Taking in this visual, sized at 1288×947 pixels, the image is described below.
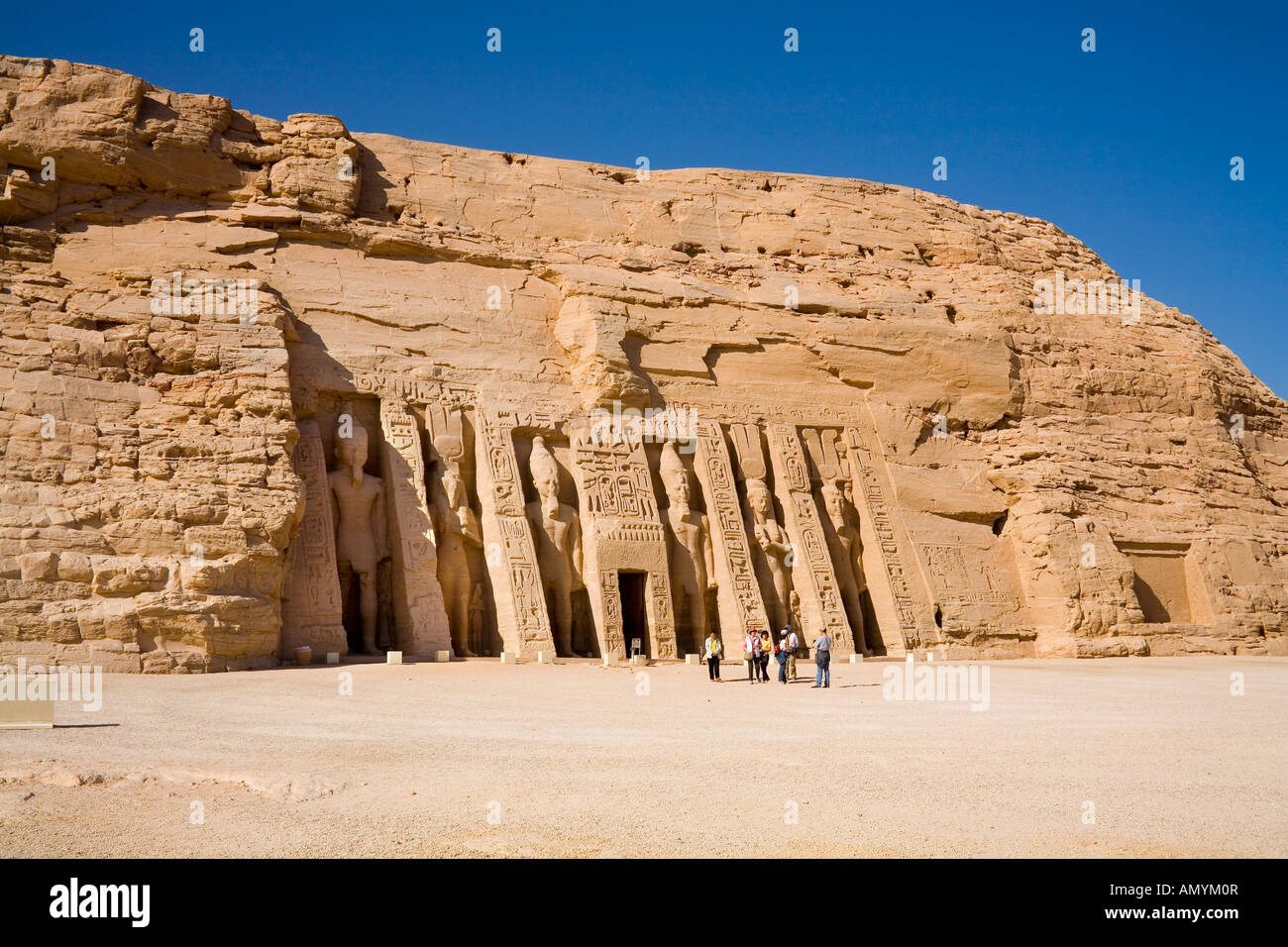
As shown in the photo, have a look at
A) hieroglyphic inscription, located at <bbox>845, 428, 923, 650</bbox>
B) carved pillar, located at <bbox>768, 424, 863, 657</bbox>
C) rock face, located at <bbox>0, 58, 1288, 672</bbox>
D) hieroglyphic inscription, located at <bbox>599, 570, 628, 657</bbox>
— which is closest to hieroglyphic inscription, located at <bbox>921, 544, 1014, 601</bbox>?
rock face, located at <bbox>0, 58, 1288, 672</bbox>

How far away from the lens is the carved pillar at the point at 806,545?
897 inches

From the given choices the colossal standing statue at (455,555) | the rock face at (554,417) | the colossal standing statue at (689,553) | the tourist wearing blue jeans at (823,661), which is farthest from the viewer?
the colossal standing statue at (689,553)

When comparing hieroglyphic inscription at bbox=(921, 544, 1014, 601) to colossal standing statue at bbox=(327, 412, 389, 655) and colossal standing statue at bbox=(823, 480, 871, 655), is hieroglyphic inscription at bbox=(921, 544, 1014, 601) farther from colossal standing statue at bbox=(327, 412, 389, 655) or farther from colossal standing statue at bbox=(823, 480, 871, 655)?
colossal standing statue at bbox=(327, 412, 389, 655)

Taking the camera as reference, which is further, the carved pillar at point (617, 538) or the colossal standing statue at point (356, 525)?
the carved pillar at point (617, 538)

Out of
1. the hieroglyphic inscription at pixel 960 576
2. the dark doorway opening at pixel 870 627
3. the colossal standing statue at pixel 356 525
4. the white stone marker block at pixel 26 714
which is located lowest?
the dark doorway opening at pixel 870 627

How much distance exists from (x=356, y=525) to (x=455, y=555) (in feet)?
5.85

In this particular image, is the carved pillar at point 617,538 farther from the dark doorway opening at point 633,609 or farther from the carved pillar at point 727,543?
the carved pillar at point 727,543

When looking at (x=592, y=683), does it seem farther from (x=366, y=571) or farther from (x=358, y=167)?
(x=358, y=167)

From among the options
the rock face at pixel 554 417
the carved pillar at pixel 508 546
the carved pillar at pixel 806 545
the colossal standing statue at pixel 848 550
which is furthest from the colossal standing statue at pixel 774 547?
the carved pillar at pixel 508 546

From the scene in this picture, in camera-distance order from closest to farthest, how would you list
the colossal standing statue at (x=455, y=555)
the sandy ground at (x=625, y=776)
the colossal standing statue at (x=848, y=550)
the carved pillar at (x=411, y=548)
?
the sandy ground at (x=625, y=776) < the carved pillar at (x=411, y=548) < the colossal standing statue at (x=455, y=555) < the colossal standing statue at (x=848, y=550)

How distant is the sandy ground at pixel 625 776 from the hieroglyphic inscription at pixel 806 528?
28.6 feet

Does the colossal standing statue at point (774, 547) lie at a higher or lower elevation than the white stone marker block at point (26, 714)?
higher
